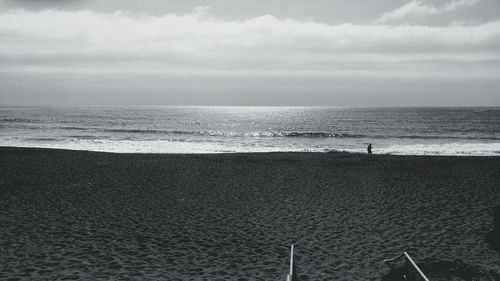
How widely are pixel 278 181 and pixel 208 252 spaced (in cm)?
1107

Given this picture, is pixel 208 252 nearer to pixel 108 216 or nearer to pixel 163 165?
pixel 108 216

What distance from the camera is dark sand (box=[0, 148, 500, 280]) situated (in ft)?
29.8

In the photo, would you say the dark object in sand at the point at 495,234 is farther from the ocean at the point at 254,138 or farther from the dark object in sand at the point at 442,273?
the ocean at the point at 254,138

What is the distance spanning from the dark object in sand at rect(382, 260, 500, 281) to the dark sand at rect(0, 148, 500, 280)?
138cm

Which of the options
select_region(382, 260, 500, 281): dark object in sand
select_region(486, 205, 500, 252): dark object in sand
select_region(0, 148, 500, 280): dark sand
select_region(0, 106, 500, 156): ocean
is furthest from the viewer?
select_region(0, 106, 500, 156): ocean

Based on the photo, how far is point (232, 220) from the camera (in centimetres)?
1321

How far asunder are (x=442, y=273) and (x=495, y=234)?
4712mm

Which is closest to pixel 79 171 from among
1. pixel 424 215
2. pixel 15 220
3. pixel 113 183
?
pixel 113 183

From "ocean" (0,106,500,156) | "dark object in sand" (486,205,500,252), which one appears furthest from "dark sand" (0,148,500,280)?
"ocean" (0,106,500,156)

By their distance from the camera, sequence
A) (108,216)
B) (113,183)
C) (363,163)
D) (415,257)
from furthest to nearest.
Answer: (363,163) → (113,183) → (108,216) → (415,257)

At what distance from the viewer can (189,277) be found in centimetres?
837

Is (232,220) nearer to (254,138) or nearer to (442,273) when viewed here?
(442,273)

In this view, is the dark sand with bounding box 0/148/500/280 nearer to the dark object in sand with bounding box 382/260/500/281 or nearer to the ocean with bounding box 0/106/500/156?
the dark object in sand with bounding box 382/260/500/281

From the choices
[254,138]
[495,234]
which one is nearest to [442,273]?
[495,234]
